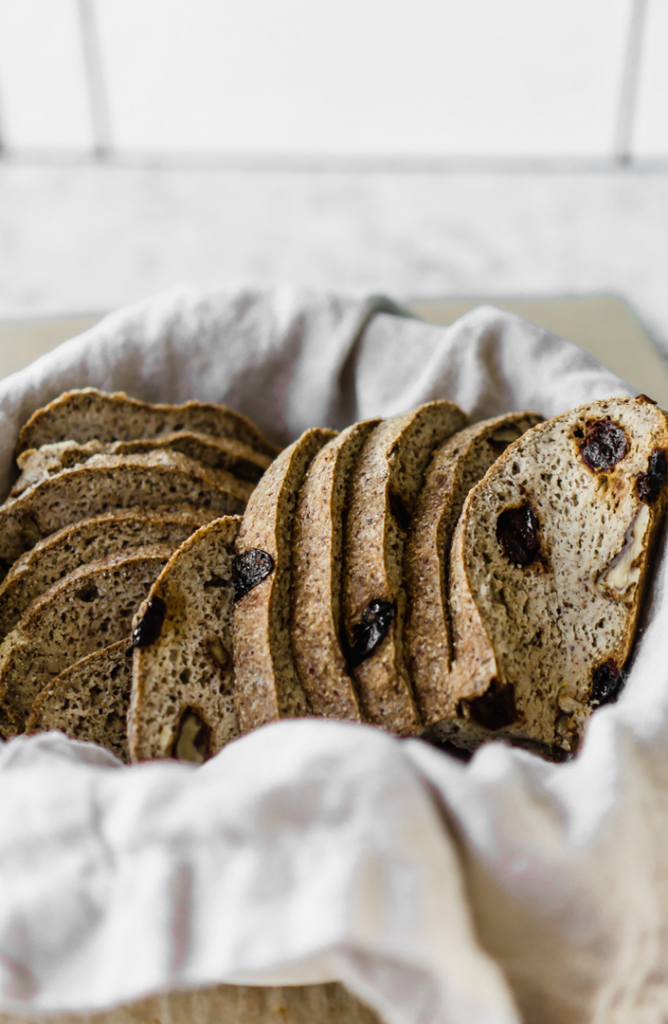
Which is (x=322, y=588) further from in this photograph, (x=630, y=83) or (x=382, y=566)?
(x=630, y=83)

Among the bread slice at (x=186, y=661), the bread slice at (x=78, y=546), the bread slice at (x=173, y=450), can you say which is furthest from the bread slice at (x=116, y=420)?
the bread slice at (x=186, y=661)

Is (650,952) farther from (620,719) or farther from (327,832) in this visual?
(327,832)

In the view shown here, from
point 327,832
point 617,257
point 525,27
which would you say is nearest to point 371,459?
point 327,832

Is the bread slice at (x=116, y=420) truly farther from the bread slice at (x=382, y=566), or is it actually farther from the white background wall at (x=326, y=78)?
the white background wall at (x=326, y=78)

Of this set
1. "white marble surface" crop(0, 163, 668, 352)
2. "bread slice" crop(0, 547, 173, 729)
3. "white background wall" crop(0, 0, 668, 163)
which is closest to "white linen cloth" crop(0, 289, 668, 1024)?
"bread slice" crop(0, 547, 173, 729)

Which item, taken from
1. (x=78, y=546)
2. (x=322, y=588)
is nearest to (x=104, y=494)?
(x=78, y=546)

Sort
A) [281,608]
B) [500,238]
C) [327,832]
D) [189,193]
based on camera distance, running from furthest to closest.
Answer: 1. [189,193]
2. [500,238]
3. [281,608]
4. [327,832]

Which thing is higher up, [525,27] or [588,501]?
[525,27]
